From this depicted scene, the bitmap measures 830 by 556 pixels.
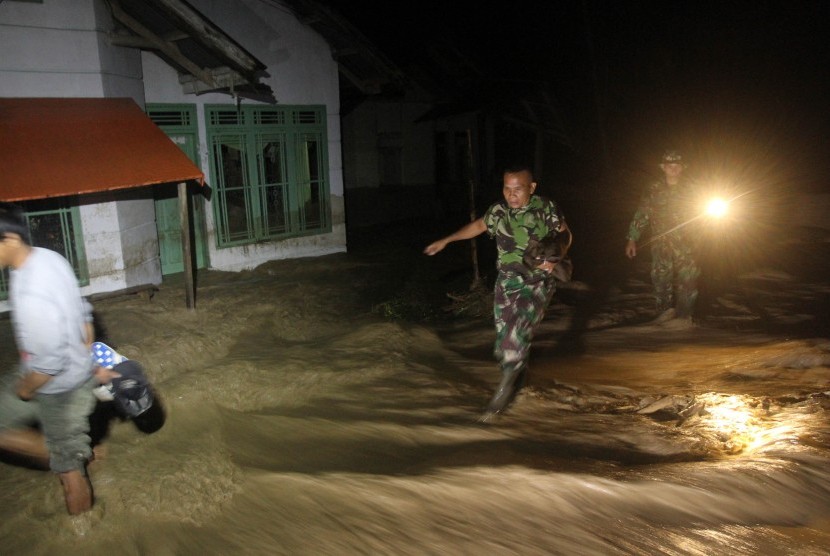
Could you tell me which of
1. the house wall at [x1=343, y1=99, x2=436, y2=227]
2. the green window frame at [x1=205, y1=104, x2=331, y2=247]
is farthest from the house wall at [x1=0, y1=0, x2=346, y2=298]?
the house wall at [x1=343, y1=99, x2=436, y2=227]

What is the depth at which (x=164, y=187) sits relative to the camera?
1021 centimetres

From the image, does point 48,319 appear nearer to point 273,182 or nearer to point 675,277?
point 675,277

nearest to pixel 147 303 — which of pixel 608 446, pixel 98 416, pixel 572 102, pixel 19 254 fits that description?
pixel 98 416

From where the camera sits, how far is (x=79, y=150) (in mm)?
7371

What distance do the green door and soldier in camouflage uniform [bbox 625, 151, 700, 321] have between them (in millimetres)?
6623

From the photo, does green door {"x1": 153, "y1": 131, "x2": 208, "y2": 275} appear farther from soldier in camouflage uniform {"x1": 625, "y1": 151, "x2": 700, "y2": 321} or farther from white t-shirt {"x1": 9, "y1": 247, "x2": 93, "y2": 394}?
white t-shirt {"x1": 9, "y1": 247, "x2": 93, "y2": 394}

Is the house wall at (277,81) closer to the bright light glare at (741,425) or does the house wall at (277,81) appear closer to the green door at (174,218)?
the green door at (174,218)

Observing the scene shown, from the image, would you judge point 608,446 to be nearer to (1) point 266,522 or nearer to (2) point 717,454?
(2) point 717,454

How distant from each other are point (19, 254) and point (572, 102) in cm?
2184

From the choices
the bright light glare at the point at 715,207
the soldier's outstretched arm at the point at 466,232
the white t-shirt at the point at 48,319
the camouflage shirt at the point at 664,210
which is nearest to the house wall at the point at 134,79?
the soldier's outstretched arm at the point at 466,232

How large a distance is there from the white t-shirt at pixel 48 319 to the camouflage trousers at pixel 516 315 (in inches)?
112

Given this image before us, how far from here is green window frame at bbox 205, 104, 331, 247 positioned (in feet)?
35.4

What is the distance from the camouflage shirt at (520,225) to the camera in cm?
486

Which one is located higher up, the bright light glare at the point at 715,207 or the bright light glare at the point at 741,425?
the bright light glare at the point at 715,207
